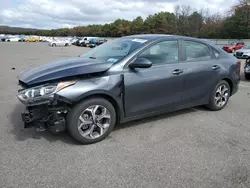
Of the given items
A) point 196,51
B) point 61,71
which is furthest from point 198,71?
point 61,71

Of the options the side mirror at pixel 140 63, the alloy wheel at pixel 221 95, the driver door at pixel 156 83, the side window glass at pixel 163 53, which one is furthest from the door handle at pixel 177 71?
the alloy wheel at pixel 221 95

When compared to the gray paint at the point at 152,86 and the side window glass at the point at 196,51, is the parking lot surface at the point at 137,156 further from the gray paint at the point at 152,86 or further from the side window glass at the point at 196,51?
the side window glass at the point at 196,51

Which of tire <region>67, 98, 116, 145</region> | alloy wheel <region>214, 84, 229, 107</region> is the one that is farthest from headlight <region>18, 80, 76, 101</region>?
alloy wheel <region>214, 84, 229, 107</region>

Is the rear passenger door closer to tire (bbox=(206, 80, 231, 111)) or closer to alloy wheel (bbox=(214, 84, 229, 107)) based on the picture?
tire (bbox=(206, 80, 231, 111))

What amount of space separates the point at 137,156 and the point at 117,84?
1040mm

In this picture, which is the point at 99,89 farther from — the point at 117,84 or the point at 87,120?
the point at 87,120

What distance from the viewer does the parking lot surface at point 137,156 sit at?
8.02 ft

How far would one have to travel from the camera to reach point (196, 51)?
14.0ft

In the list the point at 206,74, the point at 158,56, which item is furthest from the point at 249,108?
the point at 158,56

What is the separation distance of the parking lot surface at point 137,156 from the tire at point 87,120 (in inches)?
4.2

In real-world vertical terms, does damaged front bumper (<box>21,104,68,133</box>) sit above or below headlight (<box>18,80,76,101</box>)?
below

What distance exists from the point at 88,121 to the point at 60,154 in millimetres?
567

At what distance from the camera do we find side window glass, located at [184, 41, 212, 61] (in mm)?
4104

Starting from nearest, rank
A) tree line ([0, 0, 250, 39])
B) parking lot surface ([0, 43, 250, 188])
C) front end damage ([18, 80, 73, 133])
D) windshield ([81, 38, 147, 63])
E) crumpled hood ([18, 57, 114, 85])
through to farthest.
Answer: parking lot surface ([0, 43, 250, 188])
front end damage ([18, 80, 73, 133])
crumpled hood ([18, 57, 114, 85])
windshield ([81, 38, 147, 63])
tree line ([0, 0, 250, 39])
